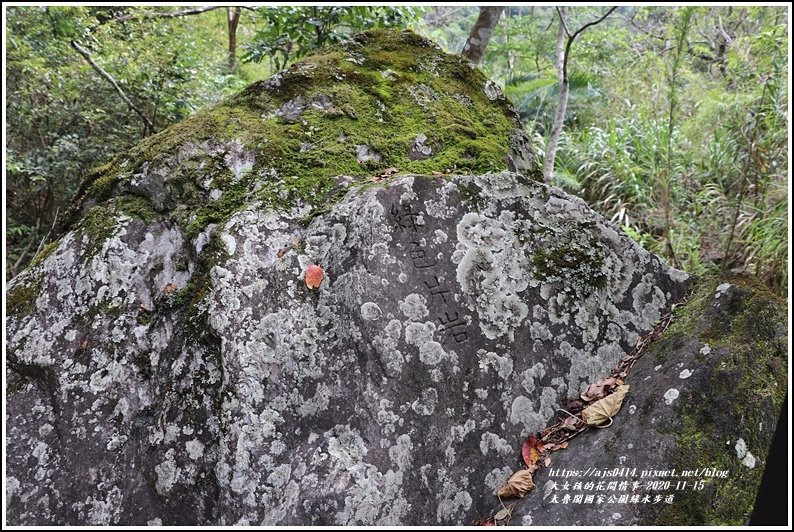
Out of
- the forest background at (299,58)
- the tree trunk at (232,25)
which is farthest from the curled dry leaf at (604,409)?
the tree trunk at (232,25)

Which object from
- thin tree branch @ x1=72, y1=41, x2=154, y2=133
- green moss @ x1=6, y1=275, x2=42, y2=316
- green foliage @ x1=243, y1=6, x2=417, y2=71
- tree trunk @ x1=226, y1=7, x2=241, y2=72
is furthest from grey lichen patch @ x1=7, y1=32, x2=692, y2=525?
tree trunk @ x1=226, y1=7, x2=241, y2=72

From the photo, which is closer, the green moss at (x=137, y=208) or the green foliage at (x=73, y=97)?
the green moss at (x=137, y=208)

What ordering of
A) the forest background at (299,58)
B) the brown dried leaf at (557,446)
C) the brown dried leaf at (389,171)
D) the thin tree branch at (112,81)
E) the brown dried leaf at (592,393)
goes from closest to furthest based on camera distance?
1. the brown dried leaf at (557,446)
2. the brown dried leaf at (592,393)
3. the brown dried leaf at (389,171)
4. the forest background at (299,58)
5. the thin tree branch at (112,81)

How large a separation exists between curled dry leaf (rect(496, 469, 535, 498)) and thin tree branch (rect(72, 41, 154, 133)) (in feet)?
16.1

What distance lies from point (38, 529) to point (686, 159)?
7291mm

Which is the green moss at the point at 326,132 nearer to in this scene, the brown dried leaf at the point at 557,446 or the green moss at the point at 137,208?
the green moss at the point at 137,208

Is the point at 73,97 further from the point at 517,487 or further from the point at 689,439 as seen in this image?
the point at 689,439

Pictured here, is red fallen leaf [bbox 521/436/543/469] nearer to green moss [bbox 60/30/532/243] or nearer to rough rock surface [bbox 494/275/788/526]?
rough rock surface [bbox 494/275/788/526]

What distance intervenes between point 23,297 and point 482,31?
475cm

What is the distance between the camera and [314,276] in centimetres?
229

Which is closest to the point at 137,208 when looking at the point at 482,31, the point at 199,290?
the point at 199,290

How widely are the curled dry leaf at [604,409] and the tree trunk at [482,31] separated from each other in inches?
157

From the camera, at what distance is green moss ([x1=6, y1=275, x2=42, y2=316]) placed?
7.41ft

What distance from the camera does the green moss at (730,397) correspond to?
198cm
